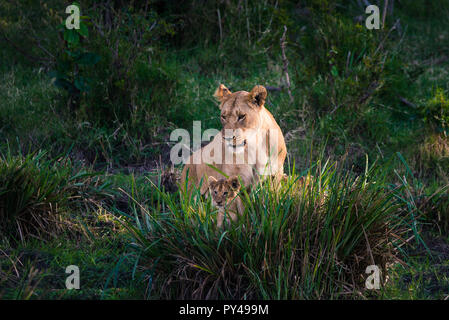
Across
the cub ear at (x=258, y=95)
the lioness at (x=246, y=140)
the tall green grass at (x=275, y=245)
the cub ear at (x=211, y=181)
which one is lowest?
the tall green grass at (x=275, y=245)

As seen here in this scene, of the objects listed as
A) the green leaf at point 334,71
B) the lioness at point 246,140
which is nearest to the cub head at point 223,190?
the lioness at point 246,140

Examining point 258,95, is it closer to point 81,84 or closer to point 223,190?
point 223,190

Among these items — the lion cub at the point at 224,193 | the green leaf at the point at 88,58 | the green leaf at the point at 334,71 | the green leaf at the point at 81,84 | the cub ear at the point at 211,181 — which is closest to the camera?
the lion cub at the point at 224,193

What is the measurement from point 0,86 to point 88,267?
4878 mm

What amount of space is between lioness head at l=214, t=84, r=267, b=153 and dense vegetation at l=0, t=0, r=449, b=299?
494mm

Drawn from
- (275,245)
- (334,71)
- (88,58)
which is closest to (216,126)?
(334,71)

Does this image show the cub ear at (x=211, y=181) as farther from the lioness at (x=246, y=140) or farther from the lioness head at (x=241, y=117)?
the lioness head at (x=241, y=117)

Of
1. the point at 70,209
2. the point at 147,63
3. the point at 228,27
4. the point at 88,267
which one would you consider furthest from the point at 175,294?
the point at 228,27

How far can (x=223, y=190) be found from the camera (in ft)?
15.9

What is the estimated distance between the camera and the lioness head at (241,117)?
4.91 metres

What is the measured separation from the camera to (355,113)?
310 inches

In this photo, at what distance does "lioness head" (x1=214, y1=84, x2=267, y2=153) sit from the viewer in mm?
4914

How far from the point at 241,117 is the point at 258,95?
26 centimetres

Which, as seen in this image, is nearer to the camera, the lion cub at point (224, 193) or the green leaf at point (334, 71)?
the lion cub at point (224, 193)
